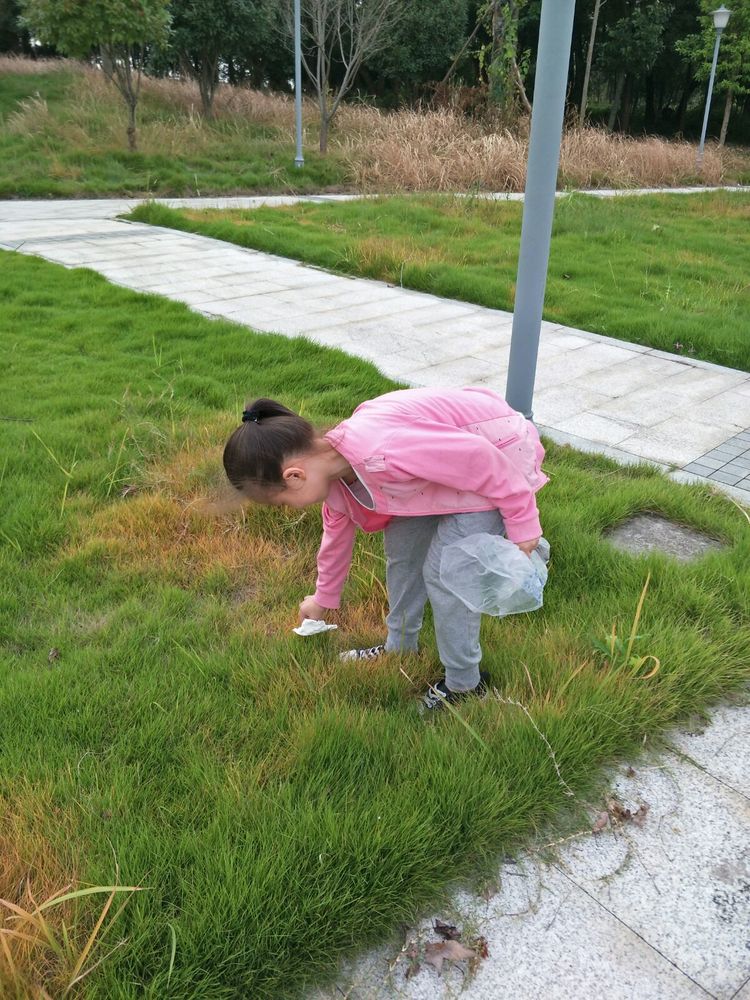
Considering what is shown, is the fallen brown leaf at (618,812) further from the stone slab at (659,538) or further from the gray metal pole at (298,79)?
the gray metal pole at (298,79)

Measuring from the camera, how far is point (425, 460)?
2004mm

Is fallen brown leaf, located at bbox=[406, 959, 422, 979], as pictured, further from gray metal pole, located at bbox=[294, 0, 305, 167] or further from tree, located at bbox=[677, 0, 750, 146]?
tree, located at bbox=[677, 0, 750, 146]

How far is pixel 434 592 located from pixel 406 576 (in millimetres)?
233

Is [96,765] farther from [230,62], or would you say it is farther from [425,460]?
[230,62]

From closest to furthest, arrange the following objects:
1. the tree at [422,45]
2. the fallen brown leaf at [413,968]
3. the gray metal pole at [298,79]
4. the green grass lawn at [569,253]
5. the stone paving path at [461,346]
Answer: the fallen brown leaf at [413,968] < the stone paving path at [461,346] < the green grass lawn at [569,253] < the gray metal pole at [298,79] < the tree at [422,45]

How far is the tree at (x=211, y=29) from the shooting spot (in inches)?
751

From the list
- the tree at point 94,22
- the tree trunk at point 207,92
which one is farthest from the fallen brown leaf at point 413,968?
the tree trunk at point 207,92

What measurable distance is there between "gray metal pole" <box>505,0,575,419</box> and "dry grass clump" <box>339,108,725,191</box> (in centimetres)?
1035

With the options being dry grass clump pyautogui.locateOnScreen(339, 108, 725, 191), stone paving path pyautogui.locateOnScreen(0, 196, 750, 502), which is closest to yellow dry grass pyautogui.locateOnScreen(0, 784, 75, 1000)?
stone paving path pyautogui.locateOnScreen(0, 196, 750, 502)

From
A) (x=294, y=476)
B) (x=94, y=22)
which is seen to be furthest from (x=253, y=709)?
(x=94, y=22)

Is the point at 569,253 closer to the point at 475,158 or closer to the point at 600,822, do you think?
the point at 475,158

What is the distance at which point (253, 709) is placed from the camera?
2.26 meters

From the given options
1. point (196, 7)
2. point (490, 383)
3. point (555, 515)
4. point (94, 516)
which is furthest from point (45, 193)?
point (555, 515)

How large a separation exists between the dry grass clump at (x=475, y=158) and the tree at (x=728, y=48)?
29.2ft
